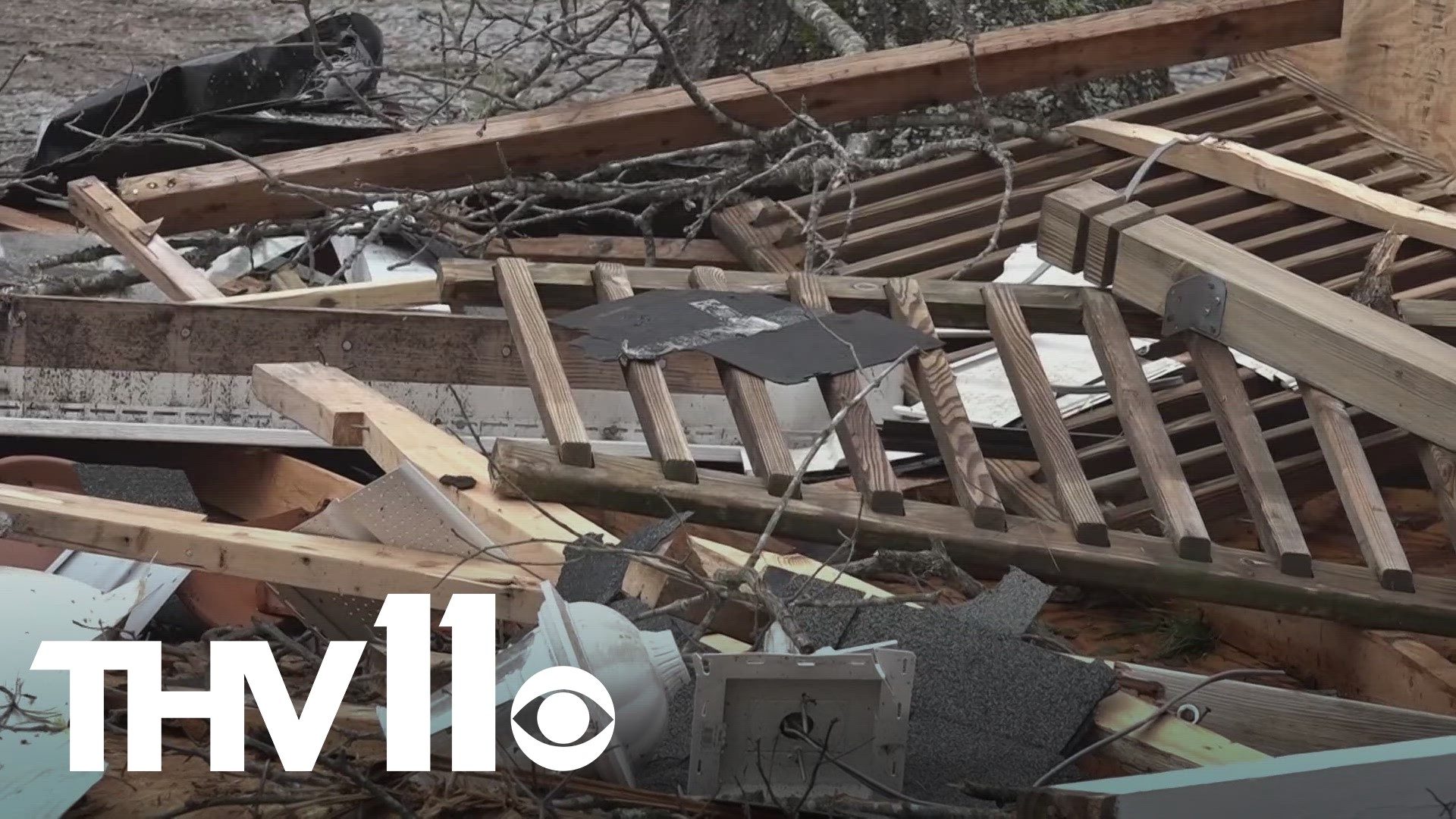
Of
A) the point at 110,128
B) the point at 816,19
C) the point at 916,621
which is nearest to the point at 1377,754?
the point at 916,621

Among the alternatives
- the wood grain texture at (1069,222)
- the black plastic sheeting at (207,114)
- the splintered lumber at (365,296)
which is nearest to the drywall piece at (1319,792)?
the wood grain texture at (1069,222)

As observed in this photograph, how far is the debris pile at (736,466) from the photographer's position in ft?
8.89

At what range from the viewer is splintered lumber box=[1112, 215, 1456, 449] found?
3391 millimetres

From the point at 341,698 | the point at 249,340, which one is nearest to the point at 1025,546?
the point at 341,698

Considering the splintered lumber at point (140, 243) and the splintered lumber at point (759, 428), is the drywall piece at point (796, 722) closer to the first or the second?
the splintered lumber at point (759, 428)

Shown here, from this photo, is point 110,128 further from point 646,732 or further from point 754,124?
point 646,732

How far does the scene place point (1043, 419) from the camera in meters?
3.67

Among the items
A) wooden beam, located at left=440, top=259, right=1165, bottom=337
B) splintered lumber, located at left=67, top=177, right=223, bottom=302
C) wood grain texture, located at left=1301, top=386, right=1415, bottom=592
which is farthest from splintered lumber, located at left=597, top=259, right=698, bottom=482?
splintered lumber, located at left=67, top=177, right=223, bottom=302

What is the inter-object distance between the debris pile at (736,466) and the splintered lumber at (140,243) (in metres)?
0.02

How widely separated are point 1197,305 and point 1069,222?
444 mm

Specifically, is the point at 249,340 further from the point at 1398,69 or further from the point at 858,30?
the point at 1398,69

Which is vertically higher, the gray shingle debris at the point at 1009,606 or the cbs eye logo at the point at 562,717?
the cbs eye logo at the point at 562,717

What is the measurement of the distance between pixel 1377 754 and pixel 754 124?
3.56m

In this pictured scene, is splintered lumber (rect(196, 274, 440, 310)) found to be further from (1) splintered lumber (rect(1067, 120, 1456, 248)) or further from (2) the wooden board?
(2) the wooden board
